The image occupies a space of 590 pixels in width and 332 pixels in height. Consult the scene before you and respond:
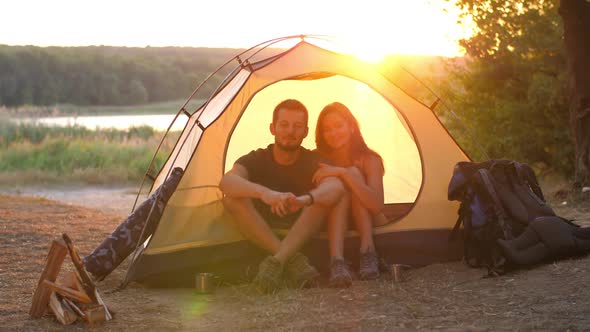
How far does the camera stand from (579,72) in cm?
898

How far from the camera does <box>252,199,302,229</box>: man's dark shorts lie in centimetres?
601

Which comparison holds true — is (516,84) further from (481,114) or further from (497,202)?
(497,202)

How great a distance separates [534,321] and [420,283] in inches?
47.6

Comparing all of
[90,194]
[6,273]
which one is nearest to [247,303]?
[6,273]

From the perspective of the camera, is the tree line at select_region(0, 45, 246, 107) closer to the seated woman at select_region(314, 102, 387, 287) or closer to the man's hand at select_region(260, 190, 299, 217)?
the seated woman at select_region(314, 102, 387, 287)

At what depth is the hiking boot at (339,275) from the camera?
5.32 meters

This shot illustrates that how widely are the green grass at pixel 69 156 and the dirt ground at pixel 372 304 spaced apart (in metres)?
9.17

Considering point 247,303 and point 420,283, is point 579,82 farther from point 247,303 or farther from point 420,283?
point 247,303

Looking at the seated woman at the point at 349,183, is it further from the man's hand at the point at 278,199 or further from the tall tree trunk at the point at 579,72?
the tall tree trunk at the point at 579,72

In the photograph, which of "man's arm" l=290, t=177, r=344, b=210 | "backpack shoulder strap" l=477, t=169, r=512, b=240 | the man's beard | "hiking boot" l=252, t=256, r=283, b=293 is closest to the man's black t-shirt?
the man's beard

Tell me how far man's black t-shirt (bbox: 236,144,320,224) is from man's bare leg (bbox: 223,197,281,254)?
295 millimetres

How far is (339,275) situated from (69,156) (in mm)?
12225

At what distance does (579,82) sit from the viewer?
29.4ft

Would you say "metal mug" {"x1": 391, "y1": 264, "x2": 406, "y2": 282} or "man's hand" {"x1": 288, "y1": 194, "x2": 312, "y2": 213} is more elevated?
"man's hand" {"x1": 288, "y1": 194, "x2": 312, "y2": 213}
